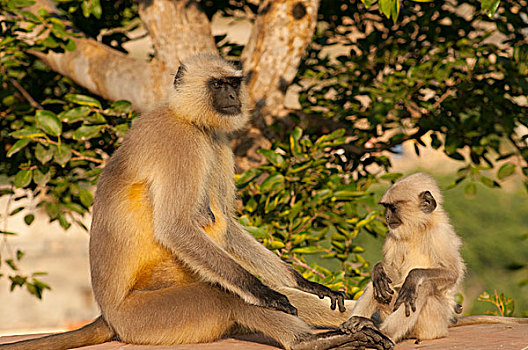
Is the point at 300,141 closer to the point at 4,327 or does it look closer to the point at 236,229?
the point at 236,229

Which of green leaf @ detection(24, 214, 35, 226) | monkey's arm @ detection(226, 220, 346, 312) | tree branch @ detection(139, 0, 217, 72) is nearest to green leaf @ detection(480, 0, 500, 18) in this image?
→ monkey's arm @ detection(226, 220, 346, 312)

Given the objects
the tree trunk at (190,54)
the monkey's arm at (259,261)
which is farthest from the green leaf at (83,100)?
the monkey's arm at (259,261)

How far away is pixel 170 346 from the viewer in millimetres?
2799

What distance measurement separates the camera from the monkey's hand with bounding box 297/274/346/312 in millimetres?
3097

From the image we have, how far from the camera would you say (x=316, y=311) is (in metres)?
3.17

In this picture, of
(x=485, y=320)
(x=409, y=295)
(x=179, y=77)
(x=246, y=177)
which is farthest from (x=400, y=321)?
(x=179, y=77)

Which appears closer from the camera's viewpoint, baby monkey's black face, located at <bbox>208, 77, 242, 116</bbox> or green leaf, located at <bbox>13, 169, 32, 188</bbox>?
baby monkey's black face, located at <bbox>208, 77, 242, 116</bbox>

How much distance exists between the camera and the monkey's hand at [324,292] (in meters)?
3.10

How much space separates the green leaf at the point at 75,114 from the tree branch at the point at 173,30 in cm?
69

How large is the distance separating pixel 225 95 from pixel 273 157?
2.29 ft

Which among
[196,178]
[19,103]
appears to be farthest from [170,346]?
[19,103]

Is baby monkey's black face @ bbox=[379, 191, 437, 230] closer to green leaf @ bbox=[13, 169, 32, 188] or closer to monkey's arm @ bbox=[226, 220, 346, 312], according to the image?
monkey's arm @ bbox=[226, 220, 346, 312]

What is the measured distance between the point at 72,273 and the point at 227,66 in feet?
38.4

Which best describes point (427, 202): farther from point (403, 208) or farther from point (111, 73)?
point (111, 73)
